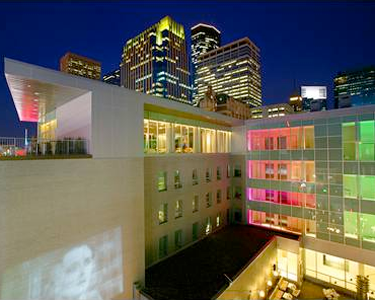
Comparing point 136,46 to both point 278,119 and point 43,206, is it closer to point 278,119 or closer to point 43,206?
point 278,119

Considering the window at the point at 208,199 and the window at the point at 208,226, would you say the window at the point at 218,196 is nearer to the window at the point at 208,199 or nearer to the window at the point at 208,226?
the window at the point at 208,199

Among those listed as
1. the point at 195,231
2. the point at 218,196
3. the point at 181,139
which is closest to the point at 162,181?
the point at 181,139

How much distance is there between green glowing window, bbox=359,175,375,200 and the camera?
16.9 meters

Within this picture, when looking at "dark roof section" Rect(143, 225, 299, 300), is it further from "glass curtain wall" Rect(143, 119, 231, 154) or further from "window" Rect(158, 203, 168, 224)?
"glass curtain wall" Rect(143, 119, 231, 154)

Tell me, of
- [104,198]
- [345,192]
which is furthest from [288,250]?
[104,198]

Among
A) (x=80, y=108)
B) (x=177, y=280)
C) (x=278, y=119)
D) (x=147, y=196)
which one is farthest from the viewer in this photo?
(x=278, y=119)

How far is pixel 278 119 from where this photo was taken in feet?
71.2

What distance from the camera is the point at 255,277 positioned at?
15.5 meters

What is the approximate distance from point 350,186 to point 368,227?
339cm

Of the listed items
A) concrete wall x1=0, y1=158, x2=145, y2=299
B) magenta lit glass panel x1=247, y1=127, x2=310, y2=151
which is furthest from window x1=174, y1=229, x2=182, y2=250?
magenta lit glass panel x1=247, y1=127, x2=310, y2=151

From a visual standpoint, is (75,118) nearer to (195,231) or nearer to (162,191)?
(162,191)

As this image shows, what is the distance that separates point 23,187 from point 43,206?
3.68 ft

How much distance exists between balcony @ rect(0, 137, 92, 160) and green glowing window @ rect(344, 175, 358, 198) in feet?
65.6

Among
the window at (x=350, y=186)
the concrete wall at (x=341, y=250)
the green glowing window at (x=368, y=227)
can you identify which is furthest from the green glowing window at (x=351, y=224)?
the window at (x=350, y=186)
